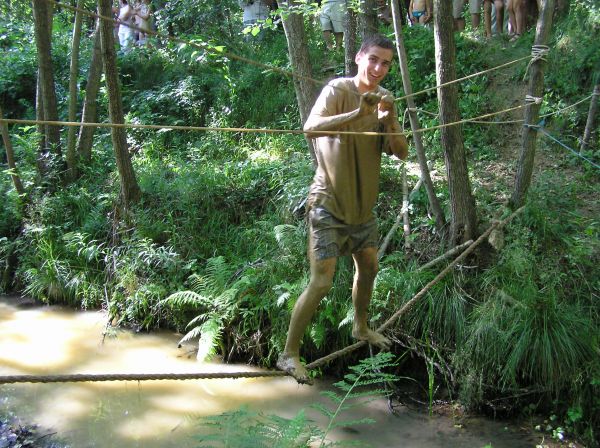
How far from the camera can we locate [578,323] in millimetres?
4262

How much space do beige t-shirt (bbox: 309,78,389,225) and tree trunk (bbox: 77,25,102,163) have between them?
5.56 metres

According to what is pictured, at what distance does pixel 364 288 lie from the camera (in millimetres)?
3180

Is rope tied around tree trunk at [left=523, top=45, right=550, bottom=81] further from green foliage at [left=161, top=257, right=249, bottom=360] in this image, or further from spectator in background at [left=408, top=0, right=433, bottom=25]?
spectator in background at [left=408, top=0, right=433, bottom=25]

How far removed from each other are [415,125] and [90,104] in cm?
454

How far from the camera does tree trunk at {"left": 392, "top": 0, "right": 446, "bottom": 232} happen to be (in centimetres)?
482

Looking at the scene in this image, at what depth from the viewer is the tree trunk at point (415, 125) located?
4824mm

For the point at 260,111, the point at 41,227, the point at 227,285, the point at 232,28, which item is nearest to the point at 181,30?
the point at 232,28

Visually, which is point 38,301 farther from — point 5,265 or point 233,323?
point 233,323

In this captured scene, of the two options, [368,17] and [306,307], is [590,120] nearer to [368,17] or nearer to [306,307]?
[368,17]

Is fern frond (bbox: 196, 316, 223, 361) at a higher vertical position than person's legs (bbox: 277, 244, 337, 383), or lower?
lower

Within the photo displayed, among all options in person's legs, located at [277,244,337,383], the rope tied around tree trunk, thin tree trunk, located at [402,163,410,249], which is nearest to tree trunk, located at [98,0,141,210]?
thin tree trunk, located at [402,163,410,249]

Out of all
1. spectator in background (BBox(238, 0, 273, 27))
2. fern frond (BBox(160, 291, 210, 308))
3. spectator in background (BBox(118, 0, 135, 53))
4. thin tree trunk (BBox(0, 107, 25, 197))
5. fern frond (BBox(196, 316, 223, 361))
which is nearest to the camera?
fern frond (BBox(196, 316, 223, 361))

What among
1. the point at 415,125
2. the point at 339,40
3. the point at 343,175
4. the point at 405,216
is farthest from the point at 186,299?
the point at 339,40

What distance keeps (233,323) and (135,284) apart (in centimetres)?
131
